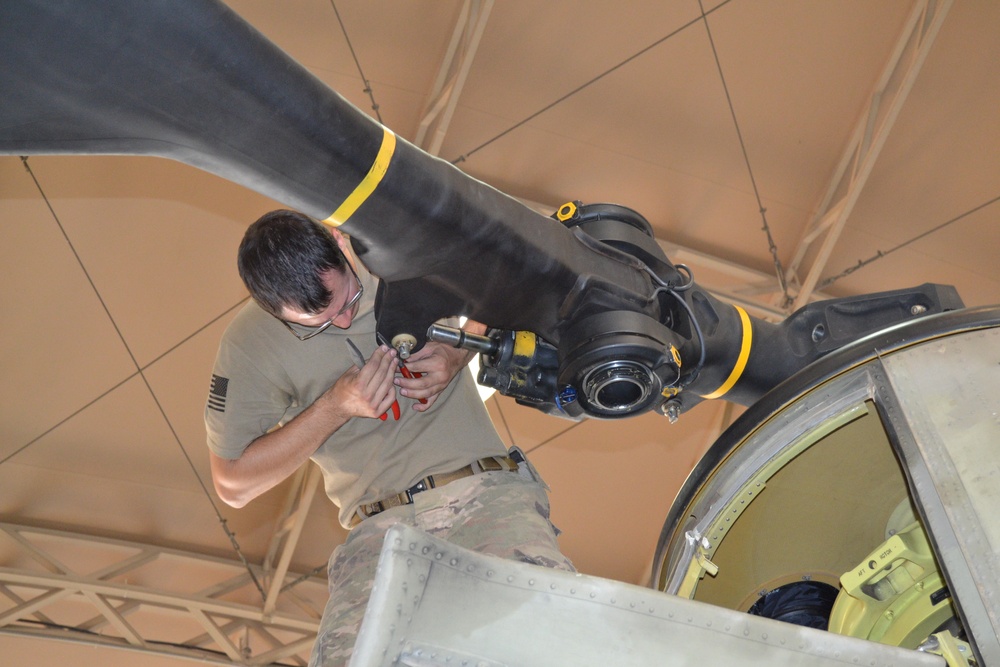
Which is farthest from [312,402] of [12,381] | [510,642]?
[12,381]

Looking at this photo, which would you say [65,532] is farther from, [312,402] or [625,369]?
[625,369]

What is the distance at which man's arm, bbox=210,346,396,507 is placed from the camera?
8.74ft

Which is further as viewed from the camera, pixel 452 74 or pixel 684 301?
pixel 452 74

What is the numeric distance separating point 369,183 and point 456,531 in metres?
1.03

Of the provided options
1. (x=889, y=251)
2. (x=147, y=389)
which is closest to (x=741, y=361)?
(x=889, y=251)

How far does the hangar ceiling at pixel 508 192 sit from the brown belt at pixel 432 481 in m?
4.29

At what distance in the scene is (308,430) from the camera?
2752mm

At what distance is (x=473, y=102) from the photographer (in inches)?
274

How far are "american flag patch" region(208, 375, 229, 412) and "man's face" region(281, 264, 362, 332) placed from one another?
269mm

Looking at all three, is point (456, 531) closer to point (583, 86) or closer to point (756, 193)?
point (583, 86)

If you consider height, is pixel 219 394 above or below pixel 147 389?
below

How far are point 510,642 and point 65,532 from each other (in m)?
7.28

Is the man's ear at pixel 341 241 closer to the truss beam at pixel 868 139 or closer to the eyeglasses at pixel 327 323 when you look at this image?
the eyeglasses at pixel 327 323

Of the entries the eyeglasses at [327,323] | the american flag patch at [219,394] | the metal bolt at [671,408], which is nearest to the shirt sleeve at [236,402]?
the american flag patch at [219,394]
